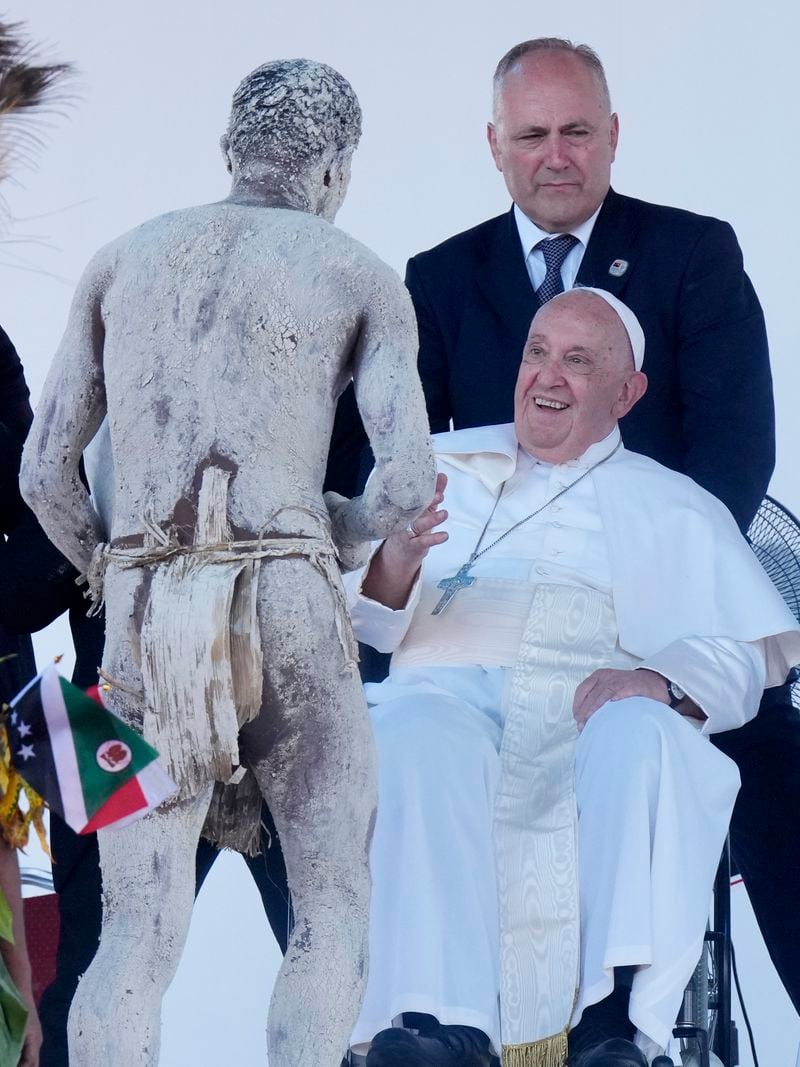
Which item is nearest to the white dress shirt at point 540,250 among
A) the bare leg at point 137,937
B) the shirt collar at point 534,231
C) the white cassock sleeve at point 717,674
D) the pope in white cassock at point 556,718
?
the shirt collar at point 534,231

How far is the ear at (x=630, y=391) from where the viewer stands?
13.5ft

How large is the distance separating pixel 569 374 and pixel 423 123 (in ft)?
6.85

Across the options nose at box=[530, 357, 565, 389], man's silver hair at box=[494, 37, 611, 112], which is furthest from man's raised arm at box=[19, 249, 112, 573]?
man's silver hair at box=[494, 37, 611, 112]

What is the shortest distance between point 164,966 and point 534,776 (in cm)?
109

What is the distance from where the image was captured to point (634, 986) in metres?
3.29

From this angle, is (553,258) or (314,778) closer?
(314,778)

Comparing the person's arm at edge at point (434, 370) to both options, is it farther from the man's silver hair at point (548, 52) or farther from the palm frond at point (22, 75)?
the palm frond at point (22, 75)

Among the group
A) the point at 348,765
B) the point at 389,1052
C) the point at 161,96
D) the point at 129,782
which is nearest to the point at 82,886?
the point at 389,1052

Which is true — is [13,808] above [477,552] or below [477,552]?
above

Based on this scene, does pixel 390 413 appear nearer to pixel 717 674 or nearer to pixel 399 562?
pixel 399 562

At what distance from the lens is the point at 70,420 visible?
2.91 meters

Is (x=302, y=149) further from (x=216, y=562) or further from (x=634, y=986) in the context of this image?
(x=634, y=986)

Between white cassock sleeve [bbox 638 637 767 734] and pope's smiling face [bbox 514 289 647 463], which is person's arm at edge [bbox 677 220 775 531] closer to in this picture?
A: pope's smiling face [bbox 514 289 647 463]

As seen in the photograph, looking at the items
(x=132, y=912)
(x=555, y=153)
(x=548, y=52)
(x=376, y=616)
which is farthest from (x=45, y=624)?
(x=548, y=52)
